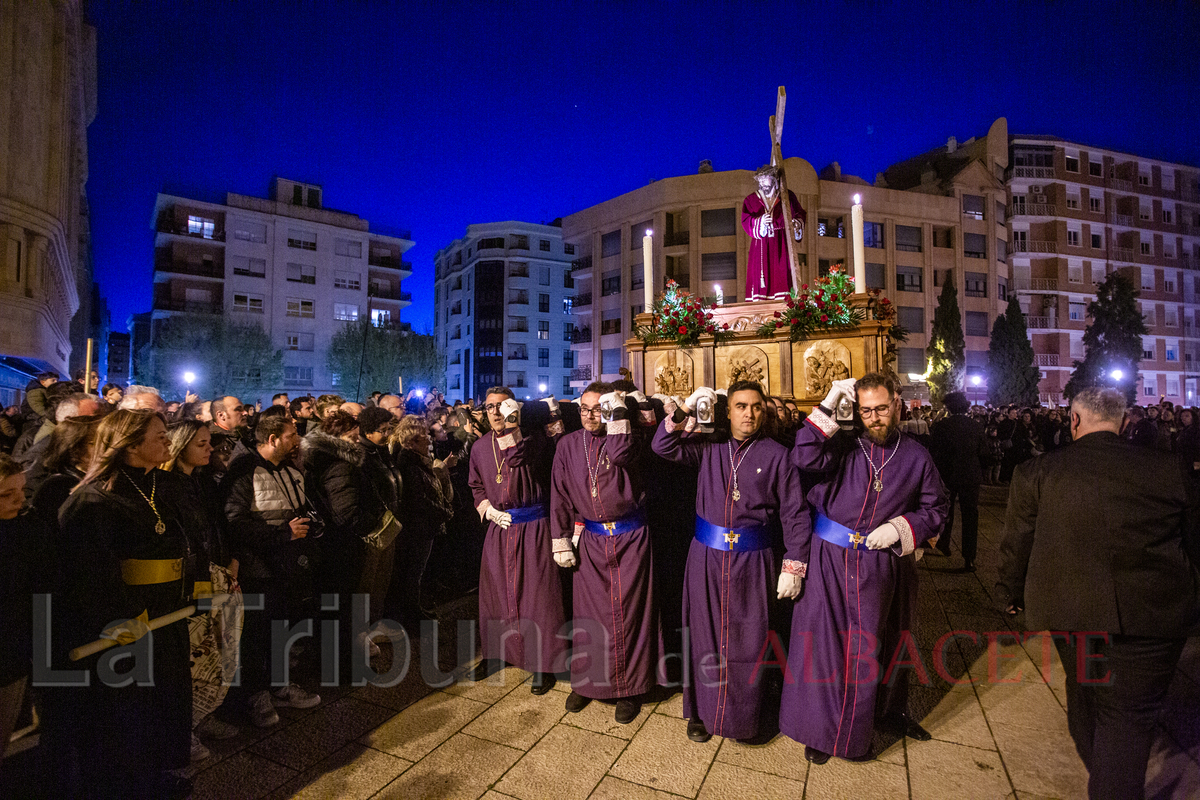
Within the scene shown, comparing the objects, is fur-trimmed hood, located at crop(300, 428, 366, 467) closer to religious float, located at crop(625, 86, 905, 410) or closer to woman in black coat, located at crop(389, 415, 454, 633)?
woman in black coat, located at crop(389, 415, 454, 633)

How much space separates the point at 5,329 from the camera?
17047 millimetres

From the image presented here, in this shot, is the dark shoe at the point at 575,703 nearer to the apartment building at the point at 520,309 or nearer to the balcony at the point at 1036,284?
the balcony at the point at 1036,284

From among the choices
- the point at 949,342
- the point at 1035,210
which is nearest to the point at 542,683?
the point at 949,342

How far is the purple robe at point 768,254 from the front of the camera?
822 cm

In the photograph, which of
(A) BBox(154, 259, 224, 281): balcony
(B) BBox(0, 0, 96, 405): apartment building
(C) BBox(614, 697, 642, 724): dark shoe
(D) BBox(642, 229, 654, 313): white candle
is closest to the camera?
(C) BBox(614, 697, 642, 724): dark shoe

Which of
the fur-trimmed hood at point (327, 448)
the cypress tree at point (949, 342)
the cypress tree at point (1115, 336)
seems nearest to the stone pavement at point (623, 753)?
the fur-trimmed hood at point (327, 448)

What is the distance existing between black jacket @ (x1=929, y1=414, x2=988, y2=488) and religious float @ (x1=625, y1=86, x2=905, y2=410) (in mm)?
1466

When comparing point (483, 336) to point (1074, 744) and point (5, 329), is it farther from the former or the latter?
point (1074, 744)

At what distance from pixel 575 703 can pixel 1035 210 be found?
5299 cm

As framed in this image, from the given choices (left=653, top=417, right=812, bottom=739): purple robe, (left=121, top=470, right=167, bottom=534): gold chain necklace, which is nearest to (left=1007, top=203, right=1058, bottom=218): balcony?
(left=653, top=417, right=812, bottom=739): purple robe

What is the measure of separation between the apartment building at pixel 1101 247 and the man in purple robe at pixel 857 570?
48669mm

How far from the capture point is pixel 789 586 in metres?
3.65

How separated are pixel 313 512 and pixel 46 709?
5.84ft

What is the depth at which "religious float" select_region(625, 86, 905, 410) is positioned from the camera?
6375mm
